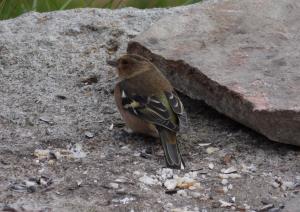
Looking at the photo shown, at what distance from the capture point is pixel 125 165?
5.32 meters

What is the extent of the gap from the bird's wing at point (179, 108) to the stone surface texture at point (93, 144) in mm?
127

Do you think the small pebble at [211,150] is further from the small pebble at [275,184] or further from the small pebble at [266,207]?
the small pebble at [266,207]

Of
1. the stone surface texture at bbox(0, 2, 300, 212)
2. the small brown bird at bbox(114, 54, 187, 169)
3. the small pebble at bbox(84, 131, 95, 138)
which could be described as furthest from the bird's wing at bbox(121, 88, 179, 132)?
the small pebble at bbox(84, 131, 95, 138)

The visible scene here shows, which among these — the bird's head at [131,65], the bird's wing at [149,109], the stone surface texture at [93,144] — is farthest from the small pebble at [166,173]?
the bird's head at [131,65]

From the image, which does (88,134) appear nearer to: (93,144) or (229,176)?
(93,144)

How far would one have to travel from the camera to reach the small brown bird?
5.65 m

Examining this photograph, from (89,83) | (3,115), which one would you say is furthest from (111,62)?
(3,115)

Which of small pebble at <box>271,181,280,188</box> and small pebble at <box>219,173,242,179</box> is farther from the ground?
small pebble at <box>271,181,280,188</box>

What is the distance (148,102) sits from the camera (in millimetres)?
5812

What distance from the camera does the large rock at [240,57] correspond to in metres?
5.43

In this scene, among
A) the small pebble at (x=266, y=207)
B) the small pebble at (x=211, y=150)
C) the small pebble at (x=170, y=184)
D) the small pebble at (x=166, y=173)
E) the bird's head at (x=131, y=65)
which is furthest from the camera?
the bird's head at (x=131, y=65)

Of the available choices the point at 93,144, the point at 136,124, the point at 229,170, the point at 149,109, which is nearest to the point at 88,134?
the point at 93,144

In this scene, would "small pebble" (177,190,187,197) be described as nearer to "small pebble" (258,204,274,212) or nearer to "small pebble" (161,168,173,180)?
"small pebble" (161,168,173,180)

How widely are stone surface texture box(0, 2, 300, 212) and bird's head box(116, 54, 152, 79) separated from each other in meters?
0.29
